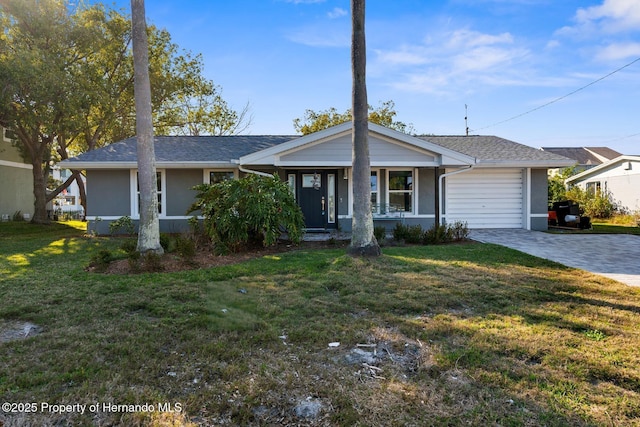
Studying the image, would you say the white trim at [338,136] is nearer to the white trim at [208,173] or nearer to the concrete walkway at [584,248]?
the white trim at [208,173]

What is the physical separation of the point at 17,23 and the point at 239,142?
10130 mm

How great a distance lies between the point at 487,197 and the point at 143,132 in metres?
12.3

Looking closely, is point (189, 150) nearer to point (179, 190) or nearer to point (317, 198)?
point (179, 190)

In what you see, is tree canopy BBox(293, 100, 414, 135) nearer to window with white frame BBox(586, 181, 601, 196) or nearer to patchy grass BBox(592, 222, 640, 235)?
window with white frame BBox(586, 181, 601, 196)

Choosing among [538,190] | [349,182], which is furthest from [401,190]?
[538,190]

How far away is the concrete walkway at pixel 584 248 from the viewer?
7004 mm

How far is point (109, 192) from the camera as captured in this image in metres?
13.2

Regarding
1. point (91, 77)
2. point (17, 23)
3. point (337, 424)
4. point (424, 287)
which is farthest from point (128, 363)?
point (17, 23)

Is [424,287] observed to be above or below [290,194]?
below

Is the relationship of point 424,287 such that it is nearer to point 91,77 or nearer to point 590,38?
point 590,38

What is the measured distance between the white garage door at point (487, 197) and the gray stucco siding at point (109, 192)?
12.1 m

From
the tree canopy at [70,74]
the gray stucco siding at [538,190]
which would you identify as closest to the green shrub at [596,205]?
the gray stucco siding at [538,190]

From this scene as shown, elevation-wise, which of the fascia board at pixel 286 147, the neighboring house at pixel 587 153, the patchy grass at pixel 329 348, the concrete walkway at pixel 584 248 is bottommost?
the patchy grass at pixel 329 348

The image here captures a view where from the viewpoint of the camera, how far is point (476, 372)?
3043 mm
